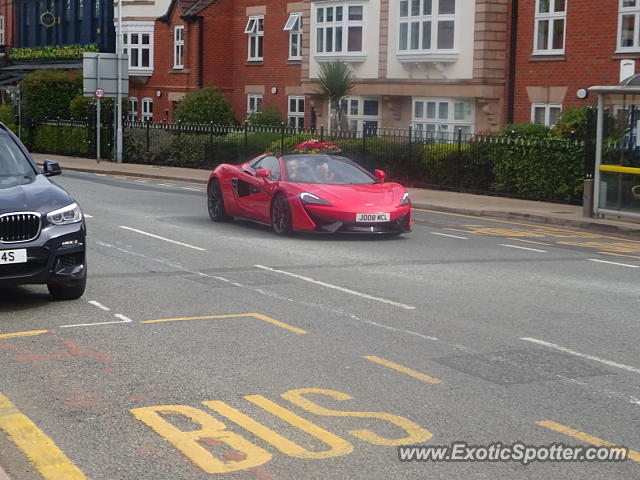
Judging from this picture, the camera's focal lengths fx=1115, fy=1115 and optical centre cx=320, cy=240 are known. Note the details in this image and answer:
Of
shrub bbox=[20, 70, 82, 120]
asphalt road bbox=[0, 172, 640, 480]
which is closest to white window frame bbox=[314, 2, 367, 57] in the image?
shrub bbox=[20, 70, 82, 120]

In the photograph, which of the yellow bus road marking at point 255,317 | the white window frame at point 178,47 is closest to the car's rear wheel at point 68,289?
the yellow bus road marking at point 255,317

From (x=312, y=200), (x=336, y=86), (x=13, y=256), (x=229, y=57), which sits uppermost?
(x=229, y=57)

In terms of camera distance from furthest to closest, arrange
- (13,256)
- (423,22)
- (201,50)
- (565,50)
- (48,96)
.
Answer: (201,50) → (48,96) → (423,22) → (565,50) → (13,256)

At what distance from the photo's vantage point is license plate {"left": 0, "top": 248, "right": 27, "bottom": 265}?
9797 mm

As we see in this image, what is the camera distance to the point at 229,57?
4709 cm

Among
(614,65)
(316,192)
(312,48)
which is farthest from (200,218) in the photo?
(312,48)

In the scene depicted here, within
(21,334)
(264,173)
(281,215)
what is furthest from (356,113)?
(21,334)

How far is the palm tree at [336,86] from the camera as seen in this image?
3522 cm

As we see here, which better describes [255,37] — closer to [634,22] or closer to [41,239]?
[634,22]

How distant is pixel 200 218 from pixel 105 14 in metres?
37.8

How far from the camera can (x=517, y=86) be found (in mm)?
32219

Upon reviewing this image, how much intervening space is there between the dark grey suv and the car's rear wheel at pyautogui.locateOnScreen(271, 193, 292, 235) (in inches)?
233

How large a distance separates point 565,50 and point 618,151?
453 inches

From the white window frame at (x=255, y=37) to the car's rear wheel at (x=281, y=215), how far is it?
2891 cm
